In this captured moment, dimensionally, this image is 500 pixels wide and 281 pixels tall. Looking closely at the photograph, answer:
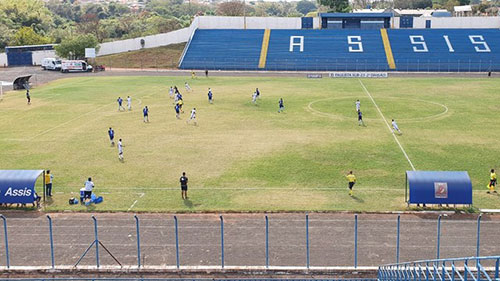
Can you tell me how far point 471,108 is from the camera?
188ft

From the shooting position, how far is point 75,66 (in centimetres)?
9725

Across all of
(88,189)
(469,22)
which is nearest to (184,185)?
(88,189)

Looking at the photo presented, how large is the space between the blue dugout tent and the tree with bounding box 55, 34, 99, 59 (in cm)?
8509

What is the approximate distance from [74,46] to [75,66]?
6146mm

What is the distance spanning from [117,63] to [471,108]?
2681 inches

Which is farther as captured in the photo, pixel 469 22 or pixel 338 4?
pixel 338 4

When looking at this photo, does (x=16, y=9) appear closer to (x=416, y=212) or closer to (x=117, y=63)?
(x=117, y=63)

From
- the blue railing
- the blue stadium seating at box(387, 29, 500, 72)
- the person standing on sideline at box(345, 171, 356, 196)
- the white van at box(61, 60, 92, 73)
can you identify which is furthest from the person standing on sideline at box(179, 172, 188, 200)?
the white van at box(61, 60, 92, 73)

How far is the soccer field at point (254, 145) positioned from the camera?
105 ft

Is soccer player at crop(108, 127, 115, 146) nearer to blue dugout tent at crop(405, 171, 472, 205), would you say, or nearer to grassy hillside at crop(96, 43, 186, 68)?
blue dugout tent at crop(405, 171, 472, 205)

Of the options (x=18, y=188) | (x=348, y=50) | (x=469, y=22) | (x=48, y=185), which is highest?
(x=469, y=22)

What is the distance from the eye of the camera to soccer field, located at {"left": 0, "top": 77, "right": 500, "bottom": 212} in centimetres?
3189

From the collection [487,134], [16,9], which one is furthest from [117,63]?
[487,134]

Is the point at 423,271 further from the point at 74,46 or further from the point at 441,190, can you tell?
the point at 74,46
